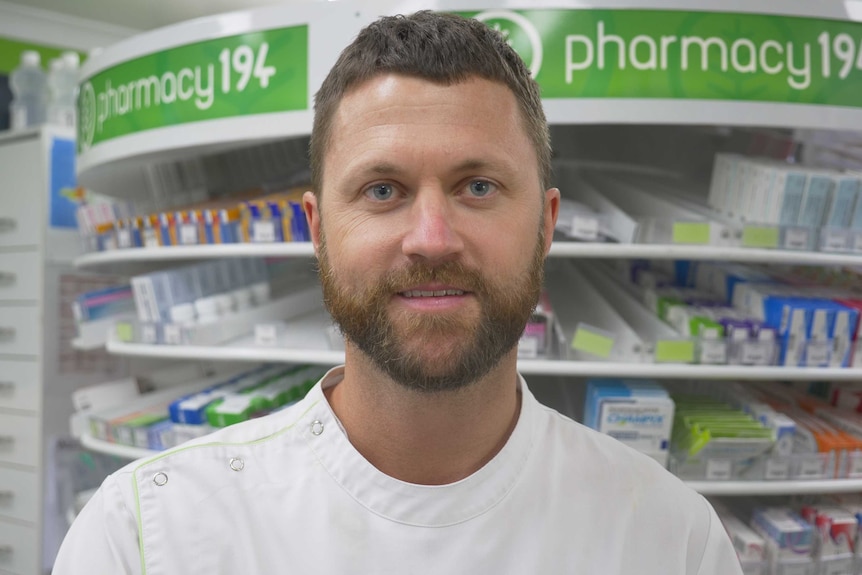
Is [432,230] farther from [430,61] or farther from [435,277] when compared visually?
[430,61]

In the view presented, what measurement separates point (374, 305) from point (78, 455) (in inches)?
135

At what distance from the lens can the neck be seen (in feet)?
3.69

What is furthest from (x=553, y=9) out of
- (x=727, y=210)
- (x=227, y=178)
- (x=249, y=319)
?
(x=227, y=178)

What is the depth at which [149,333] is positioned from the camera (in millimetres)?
2590

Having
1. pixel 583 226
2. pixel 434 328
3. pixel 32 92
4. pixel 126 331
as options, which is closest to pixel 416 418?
pixel 434 328

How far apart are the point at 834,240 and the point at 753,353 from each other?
446 mm

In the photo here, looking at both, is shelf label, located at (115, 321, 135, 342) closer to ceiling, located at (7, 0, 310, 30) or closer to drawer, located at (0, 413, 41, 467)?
drawer, located at (0, 413, 41, 467)

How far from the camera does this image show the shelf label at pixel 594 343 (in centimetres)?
213

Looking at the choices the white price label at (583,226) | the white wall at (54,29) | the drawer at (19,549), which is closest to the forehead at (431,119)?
the white price label at (583,226)

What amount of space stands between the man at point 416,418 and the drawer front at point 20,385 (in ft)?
10.4

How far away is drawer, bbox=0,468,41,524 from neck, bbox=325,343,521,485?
342cm

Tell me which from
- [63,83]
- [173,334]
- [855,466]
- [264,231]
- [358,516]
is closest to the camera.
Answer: [358,516]

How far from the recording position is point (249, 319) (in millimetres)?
2609

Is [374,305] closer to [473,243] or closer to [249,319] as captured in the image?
[473,243]
